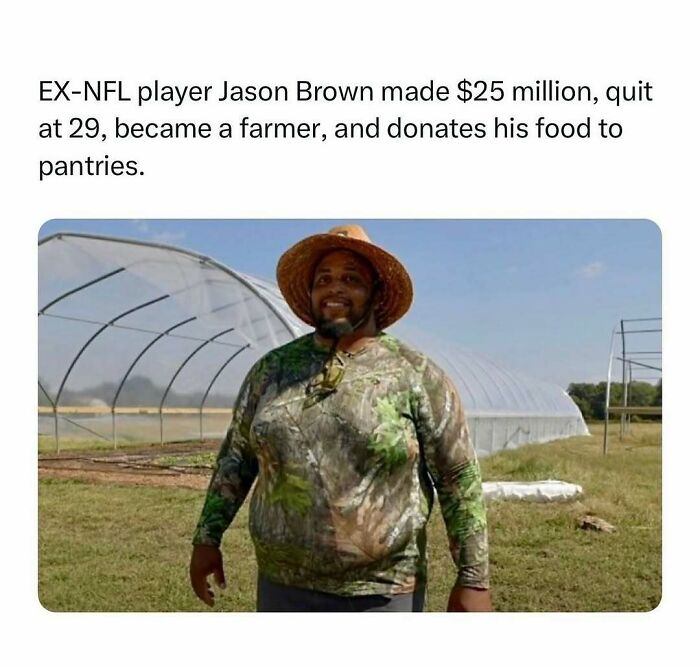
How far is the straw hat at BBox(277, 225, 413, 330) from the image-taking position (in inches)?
94.7

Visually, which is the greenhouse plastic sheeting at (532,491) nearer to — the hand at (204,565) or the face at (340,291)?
the hand at (204,565)

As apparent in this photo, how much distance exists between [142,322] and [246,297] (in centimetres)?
234

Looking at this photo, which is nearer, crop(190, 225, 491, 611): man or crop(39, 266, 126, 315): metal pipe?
crop(190, 225, 491, 611): man

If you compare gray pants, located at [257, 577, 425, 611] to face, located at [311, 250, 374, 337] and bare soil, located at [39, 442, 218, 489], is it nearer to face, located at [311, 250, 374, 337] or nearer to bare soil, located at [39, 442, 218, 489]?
face, located at [311, 250, 374, 337]

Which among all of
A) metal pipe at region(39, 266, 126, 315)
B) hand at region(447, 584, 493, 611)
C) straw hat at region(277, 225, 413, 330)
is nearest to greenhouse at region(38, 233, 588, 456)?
metal pipe at region(39, 266, 126, 315)

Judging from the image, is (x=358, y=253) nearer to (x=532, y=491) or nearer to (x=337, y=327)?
(x=337, y=327)

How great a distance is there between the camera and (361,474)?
224 cm

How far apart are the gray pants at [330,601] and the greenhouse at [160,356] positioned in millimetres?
3671

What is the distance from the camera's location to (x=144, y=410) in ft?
30.1

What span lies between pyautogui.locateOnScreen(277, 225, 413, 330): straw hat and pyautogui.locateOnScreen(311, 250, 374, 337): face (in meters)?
0.03

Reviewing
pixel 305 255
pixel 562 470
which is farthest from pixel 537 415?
pixel 305 255

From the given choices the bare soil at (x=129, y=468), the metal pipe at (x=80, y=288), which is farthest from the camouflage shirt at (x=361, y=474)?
the bare soil at (x=129, y=468)

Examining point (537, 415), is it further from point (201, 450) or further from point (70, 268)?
point (70, 268)

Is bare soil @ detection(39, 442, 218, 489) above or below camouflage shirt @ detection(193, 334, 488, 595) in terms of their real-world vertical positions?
below
